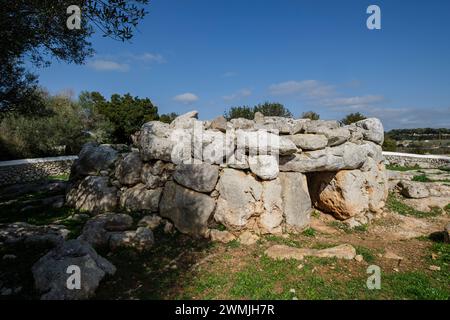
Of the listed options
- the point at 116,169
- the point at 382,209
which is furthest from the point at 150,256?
the point at 382,209

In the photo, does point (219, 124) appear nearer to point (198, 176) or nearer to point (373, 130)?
point (198, 176)

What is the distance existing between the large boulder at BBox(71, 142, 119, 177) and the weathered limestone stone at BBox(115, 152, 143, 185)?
0.87 m

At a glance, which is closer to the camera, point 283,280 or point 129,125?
point 283,280

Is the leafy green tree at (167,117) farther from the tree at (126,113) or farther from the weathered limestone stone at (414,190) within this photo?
the weathered limestone stone at (414,190)

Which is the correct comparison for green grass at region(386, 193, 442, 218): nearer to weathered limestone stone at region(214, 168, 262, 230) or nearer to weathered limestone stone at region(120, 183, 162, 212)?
weathered limestone stone at region(214, 168, 262, 230)

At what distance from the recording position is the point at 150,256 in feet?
26.4

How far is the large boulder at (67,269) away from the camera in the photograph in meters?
6.05

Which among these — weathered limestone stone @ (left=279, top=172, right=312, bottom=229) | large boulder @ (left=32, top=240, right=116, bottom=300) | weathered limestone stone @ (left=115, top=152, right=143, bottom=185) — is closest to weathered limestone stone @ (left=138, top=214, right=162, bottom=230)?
weathered limestone stone @ (left=115, top=152, right=143, bottom=185)

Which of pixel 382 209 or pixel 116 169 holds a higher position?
pixel 116 169

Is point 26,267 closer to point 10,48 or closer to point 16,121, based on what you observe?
point 10,48

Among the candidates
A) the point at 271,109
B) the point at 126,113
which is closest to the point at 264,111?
the point at 271,109

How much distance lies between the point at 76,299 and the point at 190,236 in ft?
12.2

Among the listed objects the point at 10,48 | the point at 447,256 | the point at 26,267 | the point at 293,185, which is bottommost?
the point at 447,256
